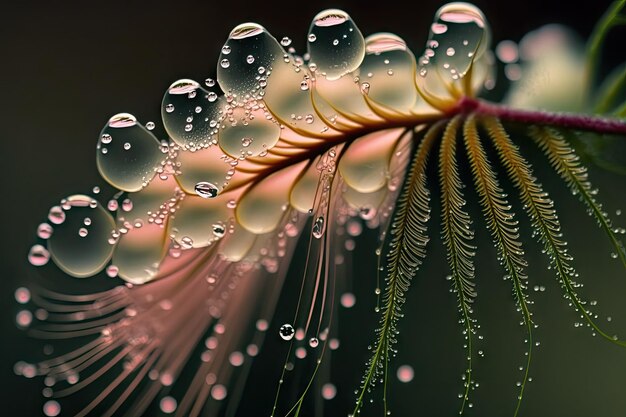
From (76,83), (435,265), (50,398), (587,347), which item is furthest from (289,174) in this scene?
(76,83)

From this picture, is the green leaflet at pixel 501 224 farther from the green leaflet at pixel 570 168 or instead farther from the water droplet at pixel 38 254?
the water droplet at pixel 38 254

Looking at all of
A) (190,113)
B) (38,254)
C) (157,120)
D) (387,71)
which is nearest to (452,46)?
(387,71)

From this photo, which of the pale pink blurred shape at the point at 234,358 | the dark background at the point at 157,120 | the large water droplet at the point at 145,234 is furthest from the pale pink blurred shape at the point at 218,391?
the dark background at the point at 157,120

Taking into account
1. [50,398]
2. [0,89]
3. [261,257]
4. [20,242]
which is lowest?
[20,242]

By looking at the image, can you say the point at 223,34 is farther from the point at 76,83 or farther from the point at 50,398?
the point at 50,398

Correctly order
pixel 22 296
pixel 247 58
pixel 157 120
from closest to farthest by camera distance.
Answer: pixel 247 58 < pixel 22 296 < pixel 157 120

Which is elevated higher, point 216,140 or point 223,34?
point 216,140

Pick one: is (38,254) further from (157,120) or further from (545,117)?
(157,120)
